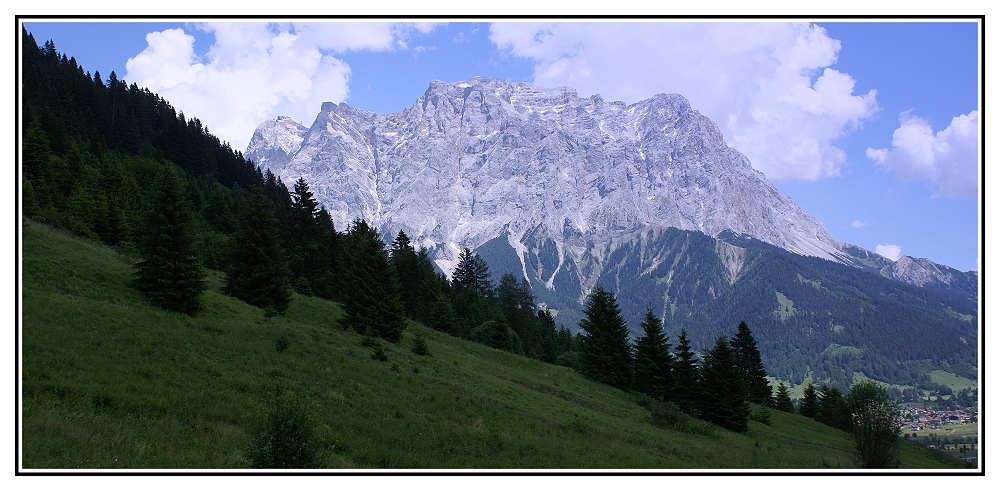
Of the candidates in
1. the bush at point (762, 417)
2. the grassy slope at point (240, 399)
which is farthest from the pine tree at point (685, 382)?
the grassy slope at point (240, 399)

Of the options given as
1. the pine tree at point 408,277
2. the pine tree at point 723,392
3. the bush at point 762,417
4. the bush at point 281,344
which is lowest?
the bush at point 762,417

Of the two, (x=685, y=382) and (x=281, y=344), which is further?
(x=685, y=382)

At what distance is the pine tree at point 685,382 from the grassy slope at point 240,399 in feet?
36.3

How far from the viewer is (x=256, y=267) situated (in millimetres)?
45312

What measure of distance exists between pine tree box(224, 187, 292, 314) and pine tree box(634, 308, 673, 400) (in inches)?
1452

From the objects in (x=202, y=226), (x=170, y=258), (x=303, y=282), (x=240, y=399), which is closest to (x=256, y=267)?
(x=170, y=258)

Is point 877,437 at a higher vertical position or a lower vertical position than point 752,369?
higher

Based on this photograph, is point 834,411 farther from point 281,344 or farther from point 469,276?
point 281,344

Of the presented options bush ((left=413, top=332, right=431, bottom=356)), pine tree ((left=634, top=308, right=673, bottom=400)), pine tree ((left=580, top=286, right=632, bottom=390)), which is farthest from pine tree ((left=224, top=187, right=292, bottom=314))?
pine tree ((left=634, top=308, right=673, bottom=400))

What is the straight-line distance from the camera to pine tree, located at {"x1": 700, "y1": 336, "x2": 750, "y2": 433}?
48250 millimetres

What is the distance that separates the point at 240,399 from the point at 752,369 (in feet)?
265

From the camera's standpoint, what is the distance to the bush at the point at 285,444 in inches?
528

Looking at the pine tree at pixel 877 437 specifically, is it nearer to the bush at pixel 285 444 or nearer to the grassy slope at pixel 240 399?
the grassy slope at pixel 240 399

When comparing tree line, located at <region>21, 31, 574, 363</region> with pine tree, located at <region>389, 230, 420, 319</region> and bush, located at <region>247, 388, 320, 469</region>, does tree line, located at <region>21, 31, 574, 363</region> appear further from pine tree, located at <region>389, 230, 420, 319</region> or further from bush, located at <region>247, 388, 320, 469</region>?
bush, located at <region>247, 388, 320, 469</region>
